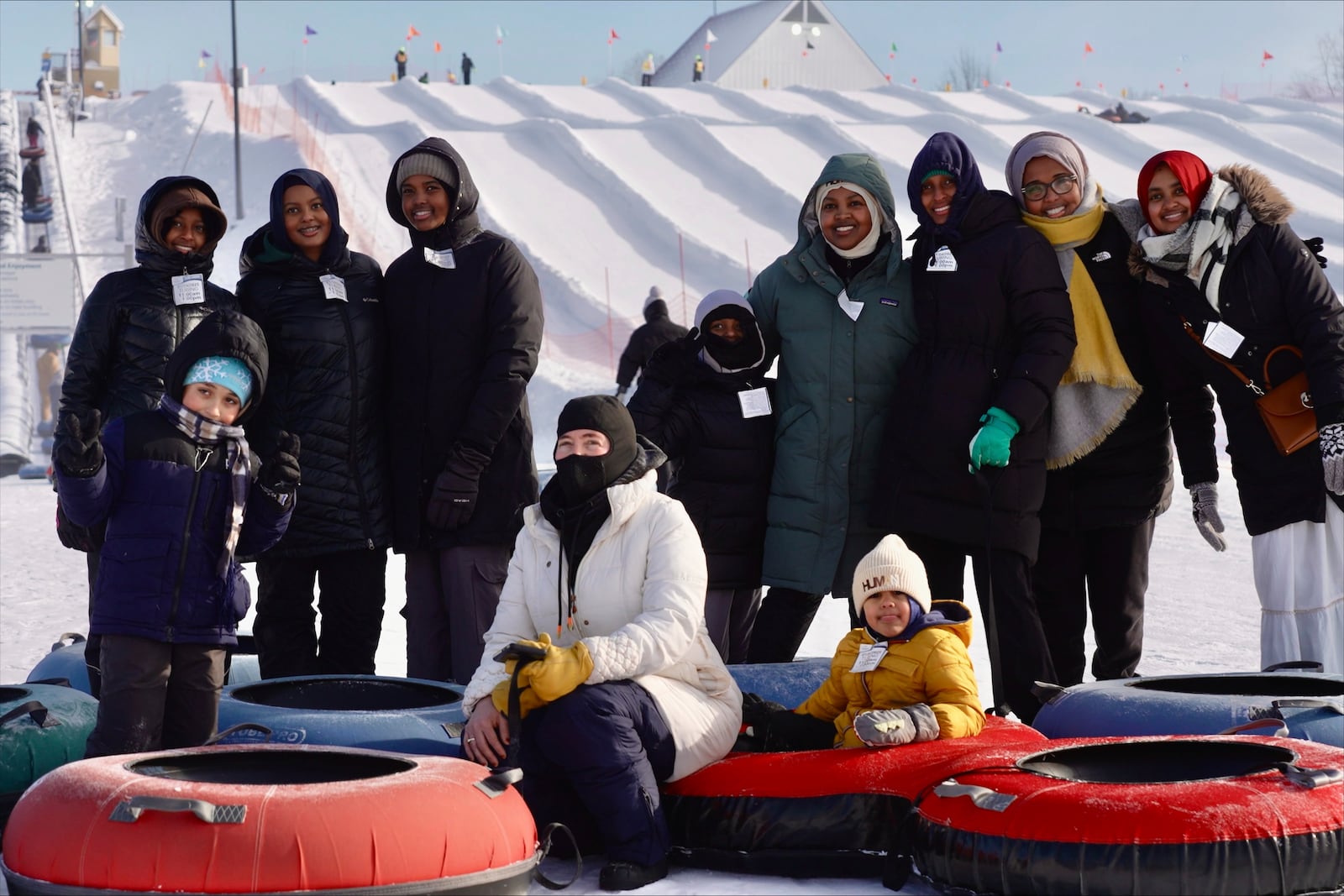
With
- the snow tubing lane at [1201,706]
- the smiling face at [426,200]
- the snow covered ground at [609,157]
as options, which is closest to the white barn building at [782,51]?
the snow covered ground at [609,157]

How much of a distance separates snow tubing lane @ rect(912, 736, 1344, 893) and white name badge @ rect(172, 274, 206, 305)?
Result: 103 inches

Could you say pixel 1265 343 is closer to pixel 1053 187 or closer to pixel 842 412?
Answer: pixel 1053 187

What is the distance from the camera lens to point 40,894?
9.84ft

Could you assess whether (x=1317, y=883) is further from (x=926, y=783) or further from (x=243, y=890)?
(x=243, y=890)

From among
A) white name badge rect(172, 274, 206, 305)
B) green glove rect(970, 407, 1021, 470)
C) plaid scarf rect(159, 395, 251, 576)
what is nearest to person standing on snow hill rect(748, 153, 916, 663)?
green glove rect(970, 407, 1021, 470)

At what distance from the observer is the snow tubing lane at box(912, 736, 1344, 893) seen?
3.04 metres

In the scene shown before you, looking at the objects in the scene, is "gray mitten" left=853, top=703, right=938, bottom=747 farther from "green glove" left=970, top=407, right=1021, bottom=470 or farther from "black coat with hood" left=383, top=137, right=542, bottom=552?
"black coat with hood" left=383, top=137, right=542, bottom=552

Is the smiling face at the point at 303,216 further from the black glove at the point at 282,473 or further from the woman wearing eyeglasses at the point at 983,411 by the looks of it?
the woman wearing eyeglasses at the point at 983,411

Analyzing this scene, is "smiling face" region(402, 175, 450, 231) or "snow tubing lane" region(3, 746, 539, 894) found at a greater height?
"smiling face" region(402, 175, 450, 231)

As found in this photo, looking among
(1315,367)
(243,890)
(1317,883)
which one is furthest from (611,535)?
(1315,367)

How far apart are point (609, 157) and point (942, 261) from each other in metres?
27.0

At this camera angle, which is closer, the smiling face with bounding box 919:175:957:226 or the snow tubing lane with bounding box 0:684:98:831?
the snow tubing lane with bounding box 0:684:98:831

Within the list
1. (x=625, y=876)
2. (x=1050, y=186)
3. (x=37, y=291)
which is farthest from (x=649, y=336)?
(x=37, y=291)

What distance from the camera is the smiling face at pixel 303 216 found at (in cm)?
489
